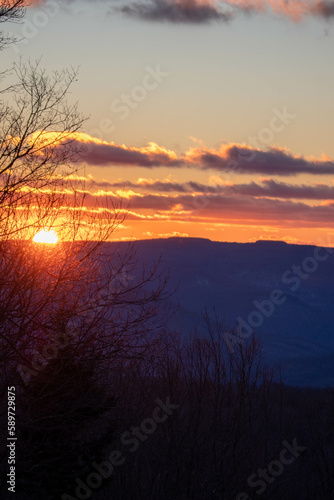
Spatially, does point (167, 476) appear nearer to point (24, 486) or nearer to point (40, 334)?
point (24, 486)

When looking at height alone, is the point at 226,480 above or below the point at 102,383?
below

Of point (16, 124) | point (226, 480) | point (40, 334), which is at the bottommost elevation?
point (226, 480)

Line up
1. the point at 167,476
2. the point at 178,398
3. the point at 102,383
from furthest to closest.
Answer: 1. the point at 178,398
2. the point at 167,476
3. the point at 102,383

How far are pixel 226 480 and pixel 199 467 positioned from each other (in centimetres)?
98

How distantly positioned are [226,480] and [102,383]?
22.8 feet

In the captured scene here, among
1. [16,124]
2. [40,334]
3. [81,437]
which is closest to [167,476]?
[81,437]

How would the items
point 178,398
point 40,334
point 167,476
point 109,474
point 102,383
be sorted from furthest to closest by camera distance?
1. point 178,398
2. point 167,476
3. point 109,474
4. point 102,383
5. point 40,334

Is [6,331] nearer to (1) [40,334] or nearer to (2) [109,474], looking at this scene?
(1) [40,334]

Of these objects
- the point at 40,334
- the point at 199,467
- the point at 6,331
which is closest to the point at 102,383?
the point at 40,334

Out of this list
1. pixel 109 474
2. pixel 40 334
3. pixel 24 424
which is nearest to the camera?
pixel 24 424

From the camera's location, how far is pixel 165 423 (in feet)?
74.1

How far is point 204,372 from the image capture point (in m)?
20.5

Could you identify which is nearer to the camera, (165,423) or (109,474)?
(109,474)

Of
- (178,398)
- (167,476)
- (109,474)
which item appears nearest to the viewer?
(109,474)
